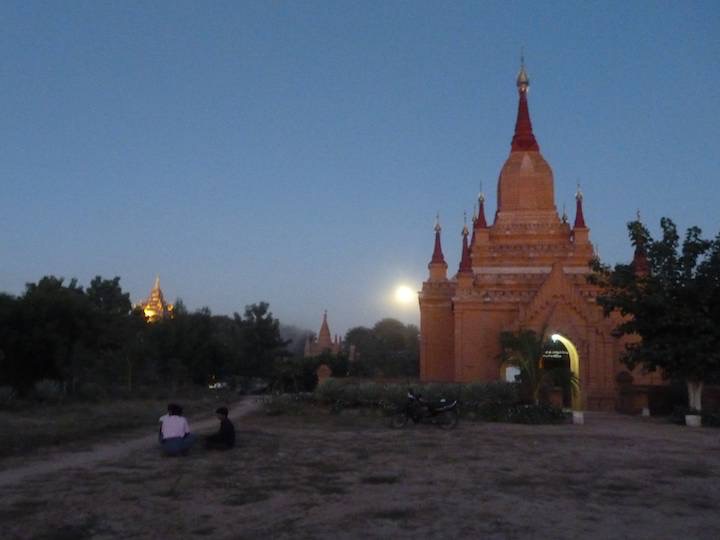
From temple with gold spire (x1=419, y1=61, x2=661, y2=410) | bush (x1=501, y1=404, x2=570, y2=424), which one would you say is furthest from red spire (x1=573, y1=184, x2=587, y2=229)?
bush (x1=501, y1=404, x2=570, y2=424)

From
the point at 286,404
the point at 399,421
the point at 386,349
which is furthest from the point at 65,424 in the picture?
the point at 386,349

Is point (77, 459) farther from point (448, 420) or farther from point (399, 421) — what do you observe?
point (448, 420)

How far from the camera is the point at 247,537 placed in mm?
6445

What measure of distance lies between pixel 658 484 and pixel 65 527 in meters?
7.08

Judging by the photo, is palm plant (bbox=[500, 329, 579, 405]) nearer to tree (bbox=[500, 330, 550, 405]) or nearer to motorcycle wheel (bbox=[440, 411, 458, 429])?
tree (bbox=[500, 330, 550, 405])

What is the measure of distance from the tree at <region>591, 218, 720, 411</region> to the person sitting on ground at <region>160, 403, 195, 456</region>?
13204mm

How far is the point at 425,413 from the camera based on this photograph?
1783cm

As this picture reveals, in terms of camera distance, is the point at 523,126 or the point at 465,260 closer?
the point at 465,260

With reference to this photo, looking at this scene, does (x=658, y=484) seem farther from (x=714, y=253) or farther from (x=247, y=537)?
(x=714, y=253)

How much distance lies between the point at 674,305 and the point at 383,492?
13.9m

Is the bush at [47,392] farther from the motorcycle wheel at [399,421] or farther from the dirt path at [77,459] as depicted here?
the motorcycle wheel at [399,421]

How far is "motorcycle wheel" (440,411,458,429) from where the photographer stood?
57.4ft

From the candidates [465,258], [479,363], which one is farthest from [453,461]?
[465,258]

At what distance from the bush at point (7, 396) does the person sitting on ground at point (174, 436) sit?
42.0 ft
